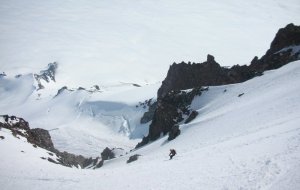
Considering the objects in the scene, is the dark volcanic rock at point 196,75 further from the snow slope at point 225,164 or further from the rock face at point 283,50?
the snow slope at point 225,164

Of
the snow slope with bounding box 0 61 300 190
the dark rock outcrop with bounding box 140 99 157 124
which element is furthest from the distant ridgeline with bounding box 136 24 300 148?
the dark rock outcrop with bounding box 140 99 157 124

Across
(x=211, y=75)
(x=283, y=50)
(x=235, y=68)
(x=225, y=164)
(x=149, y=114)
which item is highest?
(x=283, y=50)

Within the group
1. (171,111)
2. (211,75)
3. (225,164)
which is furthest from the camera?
(211,75)

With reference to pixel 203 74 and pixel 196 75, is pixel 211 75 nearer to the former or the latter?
pixel 203 74

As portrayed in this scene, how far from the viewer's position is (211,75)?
108 meters

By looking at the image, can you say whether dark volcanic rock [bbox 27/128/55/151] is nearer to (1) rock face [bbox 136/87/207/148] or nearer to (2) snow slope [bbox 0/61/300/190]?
(2) snow slope [bbox 0/61/300/190]

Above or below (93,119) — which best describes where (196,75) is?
above

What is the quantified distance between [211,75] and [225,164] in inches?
3247

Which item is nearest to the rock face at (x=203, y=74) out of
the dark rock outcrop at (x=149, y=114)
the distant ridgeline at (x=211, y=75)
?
the distant ridgeline at (x=211, y=75)

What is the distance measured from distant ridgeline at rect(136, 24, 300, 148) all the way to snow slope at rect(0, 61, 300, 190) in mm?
23029

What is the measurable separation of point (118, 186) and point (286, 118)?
2000 cm

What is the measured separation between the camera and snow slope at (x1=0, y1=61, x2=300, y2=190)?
2278cm

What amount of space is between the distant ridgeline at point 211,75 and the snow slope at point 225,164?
23029mm

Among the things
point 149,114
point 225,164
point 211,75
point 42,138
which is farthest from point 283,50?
point 225,164
